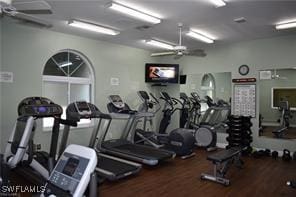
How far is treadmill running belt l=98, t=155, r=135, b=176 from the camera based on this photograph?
415 cm

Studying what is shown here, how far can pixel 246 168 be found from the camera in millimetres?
4969

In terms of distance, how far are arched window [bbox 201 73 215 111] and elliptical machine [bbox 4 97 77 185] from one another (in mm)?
4702

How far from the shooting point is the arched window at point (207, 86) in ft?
24.3

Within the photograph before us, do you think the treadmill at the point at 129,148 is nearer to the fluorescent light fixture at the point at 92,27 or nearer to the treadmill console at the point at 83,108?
the treadmill console at the point at 83,108

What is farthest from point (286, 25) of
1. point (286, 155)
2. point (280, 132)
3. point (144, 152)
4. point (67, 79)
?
point (67, 79)

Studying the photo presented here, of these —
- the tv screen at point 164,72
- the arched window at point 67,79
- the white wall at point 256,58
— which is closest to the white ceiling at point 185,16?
the white wall at point 256,58

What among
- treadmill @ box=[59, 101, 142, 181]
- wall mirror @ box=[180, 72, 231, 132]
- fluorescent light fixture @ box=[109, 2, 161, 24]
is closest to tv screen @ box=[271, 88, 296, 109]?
wall mirror @ box=[180, 72, 231, 132]

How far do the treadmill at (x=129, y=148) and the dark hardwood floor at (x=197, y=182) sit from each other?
218mm

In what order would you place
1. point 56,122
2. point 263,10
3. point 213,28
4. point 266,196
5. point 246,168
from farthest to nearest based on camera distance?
point 213,28 → point 246,168 → point 263,10 → point 56,122 → point 266,196

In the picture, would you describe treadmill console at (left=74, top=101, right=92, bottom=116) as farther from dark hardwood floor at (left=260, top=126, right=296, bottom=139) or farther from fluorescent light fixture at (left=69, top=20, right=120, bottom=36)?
dark hardwood floor at (left=260, top=126, right=296, bottom=139)

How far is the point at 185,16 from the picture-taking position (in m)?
4.47

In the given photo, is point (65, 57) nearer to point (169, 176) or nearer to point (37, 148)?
point (37, 148)

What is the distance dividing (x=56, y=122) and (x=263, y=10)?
392 cm

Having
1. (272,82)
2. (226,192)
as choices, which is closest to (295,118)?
(272,82)
